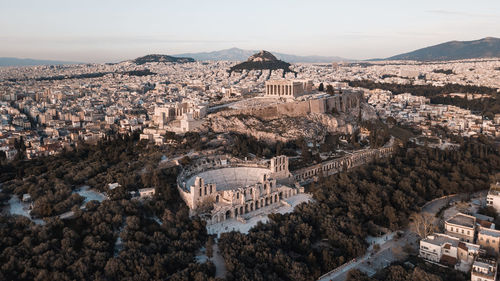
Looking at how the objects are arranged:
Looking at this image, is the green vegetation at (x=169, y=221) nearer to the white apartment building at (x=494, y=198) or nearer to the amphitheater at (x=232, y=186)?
the amphitheater at (x=232, y=186)

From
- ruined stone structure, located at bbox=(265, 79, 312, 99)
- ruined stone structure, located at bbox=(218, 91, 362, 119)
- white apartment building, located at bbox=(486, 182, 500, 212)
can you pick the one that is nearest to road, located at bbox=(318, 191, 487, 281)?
white apartment building, located at bbox=(486, 182, 500, 212)

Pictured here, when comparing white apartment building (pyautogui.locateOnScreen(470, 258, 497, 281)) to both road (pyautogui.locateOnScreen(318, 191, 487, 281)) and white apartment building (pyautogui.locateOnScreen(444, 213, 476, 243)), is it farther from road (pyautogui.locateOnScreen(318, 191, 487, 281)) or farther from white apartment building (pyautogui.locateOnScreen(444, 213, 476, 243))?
road (pyautogui.locateOnScreen(318, 191, 487, 281))

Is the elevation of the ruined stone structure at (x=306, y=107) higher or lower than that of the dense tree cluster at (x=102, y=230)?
higher

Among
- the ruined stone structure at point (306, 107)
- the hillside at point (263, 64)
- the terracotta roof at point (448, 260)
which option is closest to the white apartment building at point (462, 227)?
the terracotta roof at point (448, 260)

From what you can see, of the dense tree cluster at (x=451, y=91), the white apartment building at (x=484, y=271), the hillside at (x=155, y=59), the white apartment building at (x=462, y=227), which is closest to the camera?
the white apartment building at (x=484, y=271)

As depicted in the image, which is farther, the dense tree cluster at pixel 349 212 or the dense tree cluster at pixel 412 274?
the dense tree cluster at pixel 349 212

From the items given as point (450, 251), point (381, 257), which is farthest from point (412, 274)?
point (450, 251)

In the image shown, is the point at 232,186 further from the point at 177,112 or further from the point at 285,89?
the point at 285,89
